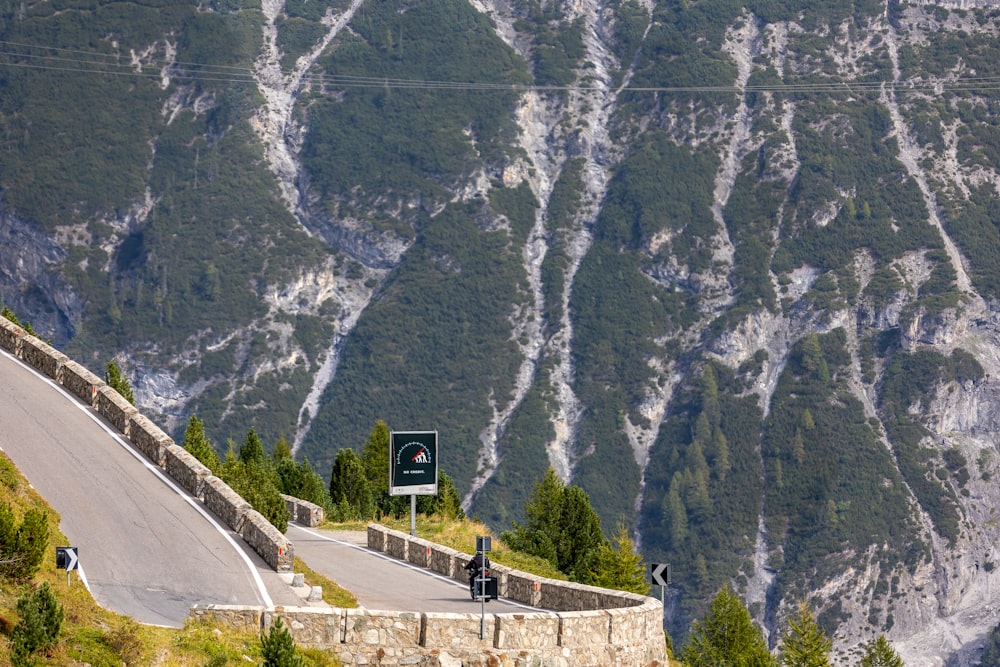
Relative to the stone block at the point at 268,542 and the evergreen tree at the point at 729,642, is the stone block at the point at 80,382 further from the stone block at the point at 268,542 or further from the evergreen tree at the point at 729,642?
the evergreen tree at the point at 729,642

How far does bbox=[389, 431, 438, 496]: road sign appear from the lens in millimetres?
51344

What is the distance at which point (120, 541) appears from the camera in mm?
34125

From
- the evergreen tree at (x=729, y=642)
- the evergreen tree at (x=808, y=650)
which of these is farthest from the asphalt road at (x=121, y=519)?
the evergreen tree at (x=808, y=650)

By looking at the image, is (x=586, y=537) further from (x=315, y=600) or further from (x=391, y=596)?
(x=315, y=600)

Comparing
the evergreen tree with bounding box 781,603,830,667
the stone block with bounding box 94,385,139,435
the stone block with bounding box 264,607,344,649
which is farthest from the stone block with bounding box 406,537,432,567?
the evergreen tree with bounding box 781,603,830,667

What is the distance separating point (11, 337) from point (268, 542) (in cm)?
2122

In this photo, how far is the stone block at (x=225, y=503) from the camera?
37281 mm

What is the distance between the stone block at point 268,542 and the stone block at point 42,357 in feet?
47.3

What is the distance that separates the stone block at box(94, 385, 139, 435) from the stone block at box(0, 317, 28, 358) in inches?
265

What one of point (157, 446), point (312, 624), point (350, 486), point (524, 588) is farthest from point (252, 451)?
point (312, 624)

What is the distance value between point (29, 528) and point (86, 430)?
55.4 feet

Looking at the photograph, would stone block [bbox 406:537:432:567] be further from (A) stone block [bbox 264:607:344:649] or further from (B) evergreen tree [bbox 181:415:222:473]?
(B) evergreen tree [bbox 181:415:222:473]

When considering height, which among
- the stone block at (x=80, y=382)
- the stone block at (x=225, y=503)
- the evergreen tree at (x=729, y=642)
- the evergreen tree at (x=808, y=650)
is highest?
the stone block at (x=80, y=382)

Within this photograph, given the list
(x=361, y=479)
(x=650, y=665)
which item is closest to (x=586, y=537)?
(x=361, y=479)
